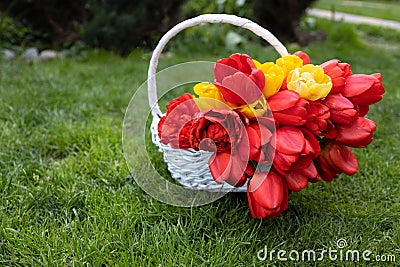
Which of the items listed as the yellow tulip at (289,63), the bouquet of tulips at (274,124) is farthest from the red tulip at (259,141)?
the yellow tulip at (289,63)

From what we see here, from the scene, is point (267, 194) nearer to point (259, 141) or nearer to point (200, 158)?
point (259, 141)

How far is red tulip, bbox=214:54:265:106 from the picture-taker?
120 centimetres

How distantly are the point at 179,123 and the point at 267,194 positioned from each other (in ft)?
1.11

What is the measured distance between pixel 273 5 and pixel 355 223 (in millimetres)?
3492

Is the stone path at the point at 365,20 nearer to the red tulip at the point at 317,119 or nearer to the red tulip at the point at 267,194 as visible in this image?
the red tulip at the point at 317,119

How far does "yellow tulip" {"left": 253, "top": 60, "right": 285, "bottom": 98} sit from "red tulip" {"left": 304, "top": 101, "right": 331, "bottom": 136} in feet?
0.37

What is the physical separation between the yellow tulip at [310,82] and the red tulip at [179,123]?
0.30 metres

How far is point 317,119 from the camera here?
47.4 inches

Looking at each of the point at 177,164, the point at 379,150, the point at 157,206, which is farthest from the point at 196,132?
the point at 379,150

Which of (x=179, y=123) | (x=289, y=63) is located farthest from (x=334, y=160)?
(x=179, y=123)

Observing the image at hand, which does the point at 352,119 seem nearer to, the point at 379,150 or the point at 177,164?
the point at 177,164

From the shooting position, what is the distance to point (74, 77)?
2.91 meters

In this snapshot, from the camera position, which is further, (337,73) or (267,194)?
(337,73)

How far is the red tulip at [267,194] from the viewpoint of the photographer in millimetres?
1146
